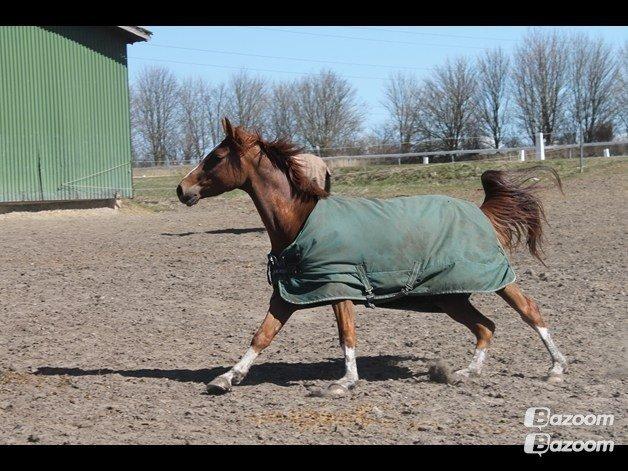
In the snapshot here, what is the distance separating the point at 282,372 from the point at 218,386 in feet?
3.38

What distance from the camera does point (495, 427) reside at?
5.69 meters

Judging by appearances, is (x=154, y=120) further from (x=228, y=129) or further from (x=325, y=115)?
(x=228, y=129)

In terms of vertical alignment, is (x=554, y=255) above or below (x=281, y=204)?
below

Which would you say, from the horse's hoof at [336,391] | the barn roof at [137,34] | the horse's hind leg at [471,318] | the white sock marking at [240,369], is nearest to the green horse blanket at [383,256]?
the horse's hind leg at [471,318]

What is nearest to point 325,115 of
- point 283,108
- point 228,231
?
point 283,108

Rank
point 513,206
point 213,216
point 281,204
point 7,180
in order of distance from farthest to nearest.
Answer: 1. point 7,180
2. point 213,216
3. point 513,206
4. point 281,204

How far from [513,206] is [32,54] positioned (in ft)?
60.2

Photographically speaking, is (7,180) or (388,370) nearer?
(388,370)

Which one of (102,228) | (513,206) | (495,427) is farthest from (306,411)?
(102,228)

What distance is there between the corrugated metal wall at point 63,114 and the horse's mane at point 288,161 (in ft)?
55.7
